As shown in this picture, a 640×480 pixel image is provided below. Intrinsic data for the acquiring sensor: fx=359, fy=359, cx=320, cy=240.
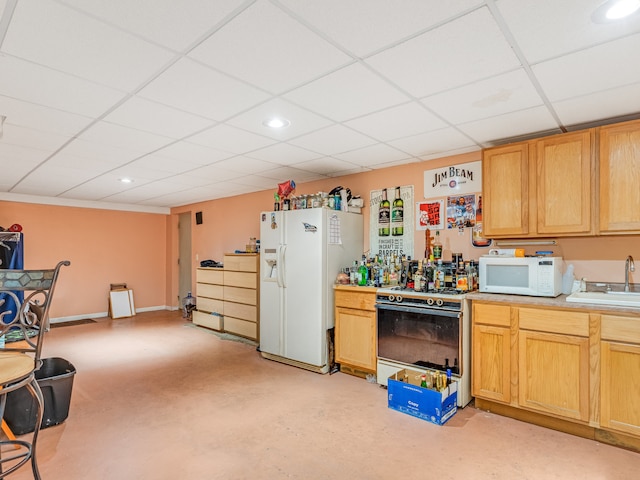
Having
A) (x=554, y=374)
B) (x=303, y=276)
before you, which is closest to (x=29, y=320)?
(x=303, y=276)

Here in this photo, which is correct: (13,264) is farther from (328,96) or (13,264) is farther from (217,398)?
(328,96)

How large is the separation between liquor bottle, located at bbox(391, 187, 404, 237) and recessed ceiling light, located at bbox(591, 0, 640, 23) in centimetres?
265

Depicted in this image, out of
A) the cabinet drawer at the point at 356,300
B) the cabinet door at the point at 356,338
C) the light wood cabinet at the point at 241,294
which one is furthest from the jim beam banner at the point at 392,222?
the light wood cabinet at the point at 241,294

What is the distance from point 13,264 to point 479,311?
666 centimetres

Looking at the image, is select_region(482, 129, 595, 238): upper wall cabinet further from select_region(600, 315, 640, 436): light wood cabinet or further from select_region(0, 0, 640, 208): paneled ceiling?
select_region(600, 315, 640, 436): light wood cabinet

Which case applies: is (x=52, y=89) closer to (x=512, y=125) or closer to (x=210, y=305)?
(x=512, y=125)

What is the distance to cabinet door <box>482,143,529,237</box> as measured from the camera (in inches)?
122

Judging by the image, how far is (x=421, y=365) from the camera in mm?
3289

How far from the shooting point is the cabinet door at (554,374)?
255 centimetres

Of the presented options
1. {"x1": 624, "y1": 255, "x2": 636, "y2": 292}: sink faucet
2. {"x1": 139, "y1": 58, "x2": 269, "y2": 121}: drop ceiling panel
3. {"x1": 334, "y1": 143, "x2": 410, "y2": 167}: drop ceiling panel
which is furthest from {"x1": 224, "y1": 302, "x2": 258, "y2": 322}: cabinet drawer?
{"x1": 624, "y1": 255, "x2": 636, "y2": 292}: sink faucet

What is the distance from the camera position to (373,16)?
1580mm

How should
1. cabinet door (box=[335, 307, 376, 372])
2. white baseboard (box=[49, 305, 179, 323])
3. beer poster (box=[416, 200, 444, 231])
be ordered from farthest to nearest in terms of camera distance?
white baseboard (box=[49, 305, 179, 323])
beer poster (box=[416, 200, 444, 231])
cabinet door (box=[335, 307, 376, 372])

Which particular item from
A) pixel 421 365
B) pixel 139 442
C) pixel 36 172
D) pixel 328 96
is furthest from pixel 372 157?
pixel 36 172

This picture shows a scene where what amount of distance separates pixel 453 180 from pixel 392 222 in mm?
831
